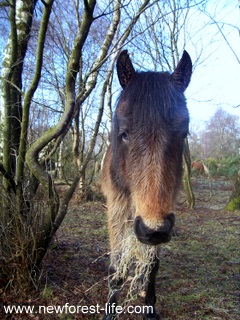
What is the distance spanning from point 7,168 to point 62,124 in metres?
0.92

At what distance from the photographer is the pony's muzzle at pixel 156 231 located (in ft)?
6.12

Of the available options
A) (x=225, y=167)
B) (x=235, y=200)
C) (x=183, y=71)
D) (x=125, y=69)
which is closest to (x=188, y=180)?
(x=235, y=200)

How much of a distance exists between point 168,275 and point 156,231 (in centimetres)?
260

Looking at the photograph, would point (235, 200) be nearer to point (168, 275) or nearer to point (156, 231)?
point (168, 275)

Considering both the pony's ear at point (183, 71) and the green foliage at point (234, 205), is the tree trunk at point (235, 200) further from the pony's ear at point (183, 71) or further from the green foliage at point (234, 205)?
the pony's ear at point (183, 71)

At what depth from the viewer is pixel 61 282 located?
3400 millimetres

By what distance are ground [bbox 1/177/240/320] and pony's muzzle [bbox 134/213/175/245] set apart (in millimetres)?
1014

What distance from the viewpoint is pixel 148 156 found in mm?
2100

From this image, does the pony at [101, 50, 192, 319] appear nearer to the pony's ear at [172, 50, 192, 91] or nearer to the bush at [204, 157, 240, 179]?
the pony's ear at [172, 50, 192, 91]

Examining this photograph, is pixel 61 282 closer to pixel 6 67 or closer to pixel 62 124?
pixel 62 124

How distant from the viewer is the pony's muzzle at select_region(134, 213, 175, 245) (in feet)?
6.12

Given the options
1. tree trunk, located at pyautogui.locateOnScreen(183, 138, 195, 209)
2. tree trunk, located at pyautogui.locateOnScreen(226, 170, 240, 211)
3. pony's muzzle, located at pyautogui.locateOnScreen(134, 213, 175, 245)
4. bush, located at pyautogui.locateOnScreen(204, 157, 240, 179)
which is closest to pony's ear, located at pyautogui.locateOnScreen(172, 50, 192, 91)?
pony's muzzle, located at pyautogui.locateOnScreen(134, 213, 175, 245)

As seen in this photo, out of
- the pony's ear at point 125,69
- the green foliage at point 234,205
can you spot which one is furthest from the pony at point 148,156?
the green foliage at point 234,205

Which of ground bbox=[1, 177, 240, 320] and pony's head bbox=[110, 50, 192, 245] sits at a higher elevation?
pony's head bbox=[110, 50, 192, 245]
